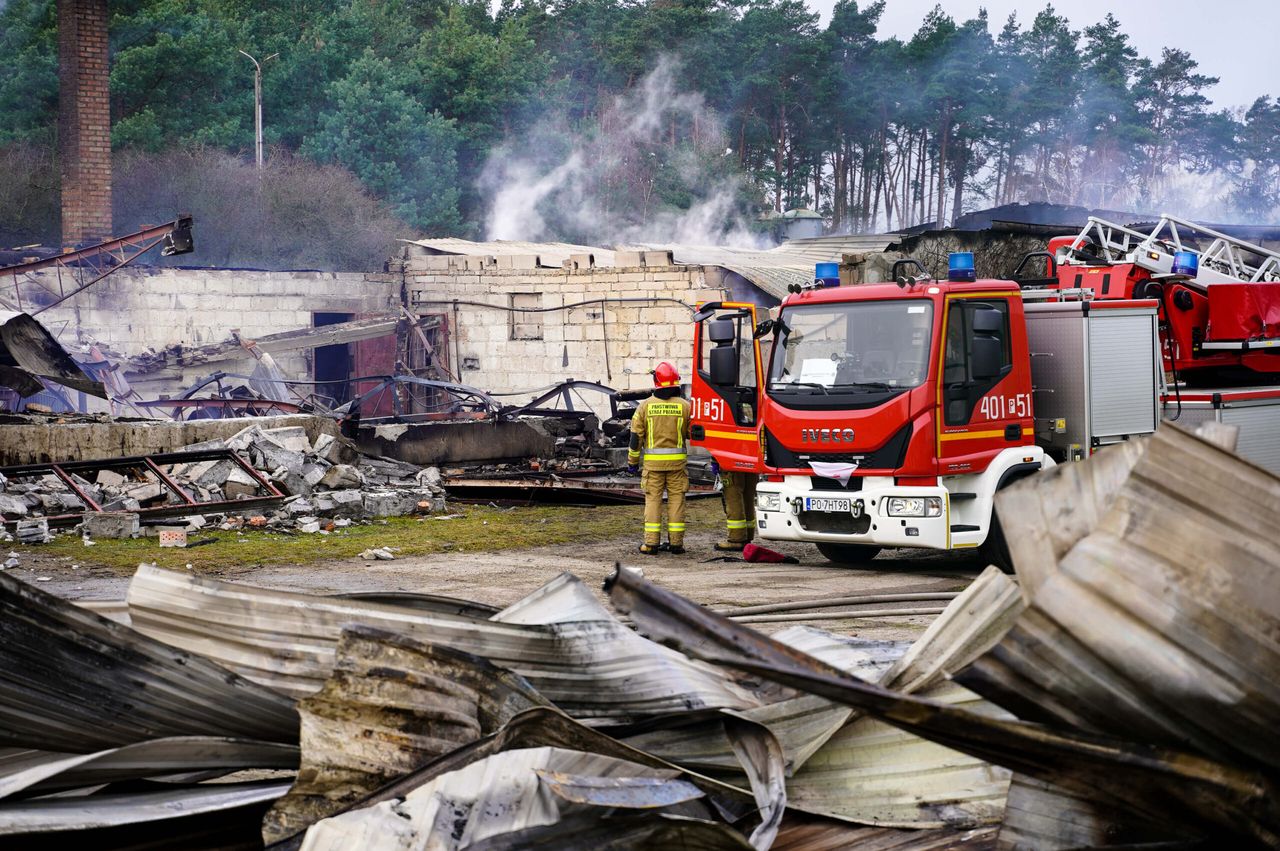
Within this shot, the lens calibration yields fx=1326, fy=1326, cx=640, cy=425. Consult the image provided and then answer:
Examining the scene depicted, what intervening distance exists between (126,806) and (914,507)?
7845mm

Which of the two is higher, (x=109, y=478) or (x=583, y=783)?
(x=583, y=783)

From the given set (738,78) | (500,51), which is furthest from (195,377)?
(738,78)

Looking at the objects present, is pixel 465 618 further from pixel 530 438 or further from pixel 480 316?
pixel 480 316

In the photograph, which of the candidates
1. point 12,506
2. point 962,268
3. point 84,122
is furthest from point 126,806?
point 84,122

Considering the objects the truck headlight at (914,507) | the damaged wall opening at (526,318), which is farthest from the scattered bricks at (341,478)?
the damaged wall opening at (526,318)

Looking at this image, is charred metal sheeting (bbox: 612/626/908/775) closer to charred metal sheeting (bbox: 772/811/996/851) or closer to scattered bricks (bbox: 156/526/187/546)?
charred metal sheeting (bbox: 772/811/996/851)

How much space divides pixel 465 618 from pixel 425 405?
23551mm

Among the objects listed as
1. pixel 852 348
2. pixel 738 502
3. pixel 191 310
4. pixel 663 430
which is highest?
pixel 191 310

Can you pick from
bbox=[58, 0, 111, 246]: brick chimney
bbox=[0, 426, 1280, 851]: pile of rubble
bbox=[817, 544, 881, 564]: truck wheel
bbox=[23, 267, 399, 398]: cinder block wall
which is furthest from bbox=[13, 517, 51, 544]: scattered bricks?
bbox=[58, 0, 111, 246]: brick chimney

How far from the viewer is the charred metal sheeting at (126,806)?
2635mm

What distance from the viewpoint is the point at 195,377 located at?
25.1m

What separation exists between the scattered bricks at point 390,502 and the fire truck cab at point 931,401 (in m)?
5.01

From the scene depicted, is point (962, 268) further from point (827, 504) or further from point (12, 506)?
point (12, 506)

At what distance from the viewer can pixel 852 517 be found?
10266 millimetres
